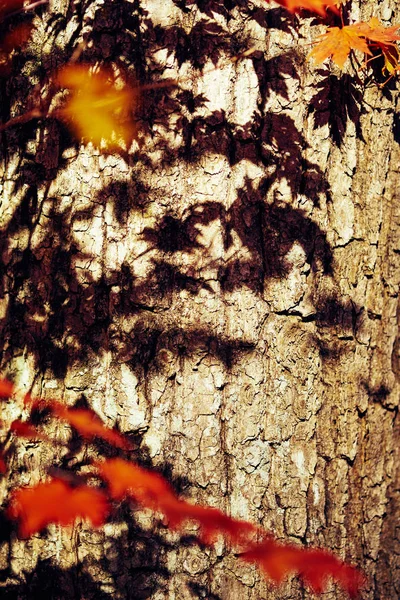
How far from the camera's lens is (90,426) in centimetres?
229

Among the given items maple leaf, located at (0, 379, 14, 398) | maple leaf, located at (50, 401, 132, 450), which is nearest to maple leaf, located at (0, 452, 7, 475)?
maple leaf, located at (0, 379, 14, 398)

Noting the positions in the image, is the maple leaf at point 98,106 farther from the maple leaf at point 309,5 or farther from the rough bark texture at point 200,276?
the maple leaf at point 309,5

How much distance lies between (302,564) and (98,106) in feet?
6.58

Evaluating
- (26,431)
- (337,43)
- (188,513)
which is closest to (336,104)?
(337,43)

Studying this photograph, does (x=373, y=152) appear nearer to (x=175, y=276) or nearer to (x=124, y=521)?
(x=175, y=276)

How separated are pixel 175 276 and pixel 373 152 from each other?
986mm

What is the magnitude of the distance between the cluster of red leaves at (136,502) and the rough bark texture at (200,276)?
2.0 inches

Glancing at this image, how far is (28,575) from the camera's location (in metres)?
2.40

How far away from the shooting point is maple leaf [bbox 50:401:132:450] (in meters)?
2.27

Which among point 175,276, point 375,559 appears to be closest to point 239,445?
point 175,276

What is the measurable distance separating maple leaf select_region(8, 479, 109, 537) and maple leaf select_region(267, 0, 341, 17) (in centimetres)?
200

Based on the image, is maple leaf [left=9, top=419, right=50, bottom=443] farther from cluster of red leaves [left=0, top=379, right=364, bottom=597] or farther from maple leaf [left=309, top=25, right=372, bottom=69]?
maple leaf [left=309, top=25, right=372, bottom=69]

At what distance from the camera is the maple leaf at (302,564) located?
232cm

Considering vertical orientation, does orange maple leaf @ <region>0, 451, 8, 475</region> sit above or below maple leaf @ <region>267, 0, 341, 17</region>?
below
